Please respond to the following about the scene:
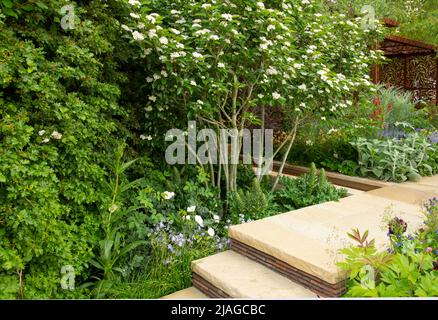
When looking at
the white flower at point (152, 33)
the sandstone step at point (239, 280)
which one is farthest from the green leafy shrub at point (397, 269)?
the white flower at point (152, 33)

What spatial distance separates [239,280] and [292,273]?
32 centimetres

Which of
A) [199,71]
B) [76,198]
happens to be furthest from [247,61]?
[76,198]

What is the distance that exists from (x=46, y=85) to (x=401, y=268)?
2126 millimetres

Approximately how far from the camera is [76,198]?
2.32 meters

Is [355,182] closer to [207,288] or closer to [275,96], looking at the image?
[275,96]

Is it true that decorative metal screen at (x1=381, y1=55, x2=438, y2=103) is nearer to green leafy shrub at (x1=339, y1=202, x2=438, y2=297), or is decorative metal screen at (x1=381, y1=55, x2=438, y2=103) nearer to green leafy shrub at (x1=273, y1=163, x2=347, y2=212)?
green leafy shrub at (x1=273, y1=163, x2=347, y2=212)

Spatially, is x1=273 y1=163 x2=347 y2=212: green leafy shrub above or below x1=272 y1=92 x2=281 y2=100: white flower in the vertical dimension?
below

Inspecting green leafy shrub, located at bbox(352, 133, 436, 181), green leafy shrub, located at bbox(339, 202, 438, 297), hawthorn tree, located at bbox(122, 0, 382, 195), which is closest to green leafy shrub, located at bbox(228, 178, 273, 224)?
hawthorn tree, located at bbox(122, 0, 382, 195)

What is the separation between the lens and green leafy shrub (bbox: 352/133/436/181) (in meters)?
4.23

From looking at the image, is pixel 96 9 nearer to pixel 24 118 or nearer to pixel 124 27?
pixel 124 27

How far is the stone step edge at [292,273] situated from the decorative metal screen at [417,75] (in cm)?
955

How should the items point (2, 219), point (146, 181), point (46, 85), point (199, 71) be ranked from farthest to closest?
point (146, 181) < point (199, 71) < point (46, 85) < point (2, 219)

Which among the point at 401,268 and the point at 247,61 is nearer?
the point at 401,268

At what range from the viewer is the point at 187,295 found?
237 centimetres
